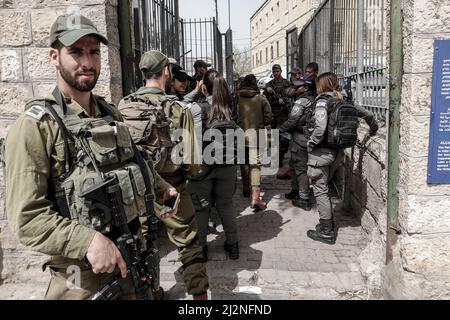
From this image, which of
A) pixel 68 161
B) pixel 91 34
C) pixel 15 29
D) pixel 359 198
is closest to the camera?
pixel 68 161

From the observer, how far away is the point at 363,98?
4734mm

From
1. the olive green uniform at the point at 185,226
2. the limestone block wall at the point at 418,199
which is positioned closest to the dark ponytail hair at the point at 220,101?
the olive green uniform at the point at 185,226

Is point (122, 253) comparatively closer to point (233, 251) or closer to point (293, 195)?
point (233, 251)

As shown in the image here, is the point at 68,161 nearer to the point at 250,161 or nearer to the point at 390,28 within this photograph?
the point at 390,28

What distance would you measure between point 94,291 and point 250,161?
11.3ft

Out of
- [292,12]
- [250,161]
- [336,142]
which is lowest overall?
[250,161]

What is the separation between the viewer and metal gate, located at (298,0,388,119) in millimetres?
4109

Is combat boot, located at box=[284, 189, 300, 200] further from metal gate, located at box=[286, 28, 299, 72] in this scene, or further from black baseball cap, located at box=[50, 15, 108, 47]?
metal gate, located at box=[286, 28, 299, 72]

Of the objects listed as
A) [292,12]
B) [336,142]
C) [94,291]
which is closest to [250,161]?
[336,142]

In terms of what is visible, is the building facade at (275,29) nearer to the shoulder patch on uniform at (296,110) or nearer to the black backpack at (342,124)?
the shoulder patch on uniform at (296,110)

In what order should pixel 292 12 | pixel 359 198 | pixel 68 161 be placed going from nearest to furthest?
pixel 68 161 < pixel 359 198 < pixel 292 12

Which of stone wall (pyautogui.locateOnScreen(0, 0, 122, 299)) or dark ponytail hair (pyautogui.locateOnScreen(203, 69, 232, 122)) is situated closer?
stone wall (pyautogui.locateOnScreen(0, 0, 122, 299))

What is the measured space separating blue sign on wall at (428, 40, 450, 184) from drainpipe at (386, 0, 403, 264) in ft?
0.85

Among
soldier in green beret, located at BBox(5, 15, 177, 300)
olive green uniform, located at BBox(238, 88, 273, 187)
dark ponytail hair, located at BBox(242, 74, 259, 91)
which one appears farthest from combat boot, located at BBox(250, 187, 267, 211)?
A: soldier in green beret, located at BBox(5, 15, 177, 300)
